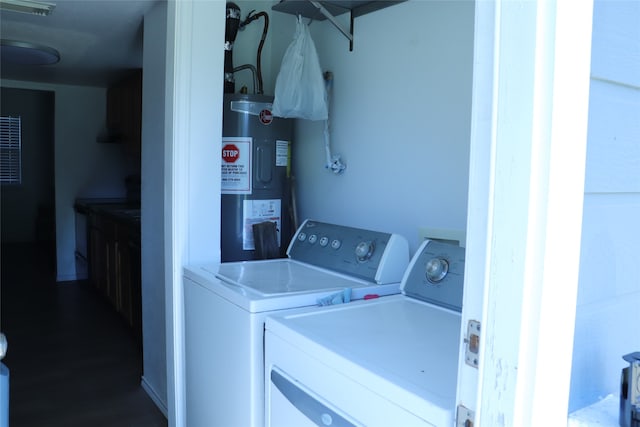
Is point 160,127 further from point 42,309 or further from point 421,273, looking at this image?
point 42,309

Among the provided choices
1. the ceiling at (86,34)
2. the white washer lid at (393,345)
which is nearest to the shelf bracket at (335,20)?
the ceiling at (86,34)

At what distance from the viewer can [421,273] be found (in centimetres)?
155

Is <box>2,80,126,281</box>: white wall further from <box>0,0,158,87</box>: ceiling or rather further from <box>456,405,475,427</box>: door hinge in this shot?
<box>456,405,475,427</box>: door hinge

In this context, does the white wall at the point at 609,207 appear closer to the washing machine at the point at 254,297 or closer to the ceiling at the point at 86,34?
the washing machine at the point at 254,297

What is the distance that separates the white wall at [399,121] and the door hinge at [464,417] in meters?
1.03

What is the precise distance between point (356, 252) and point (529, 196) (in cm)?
116

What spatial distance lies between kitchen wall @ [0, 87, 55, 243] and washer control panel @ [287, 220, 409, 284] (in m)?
6.41

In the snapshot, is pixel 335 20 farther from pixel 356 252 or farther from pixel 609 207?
pixel 609 207

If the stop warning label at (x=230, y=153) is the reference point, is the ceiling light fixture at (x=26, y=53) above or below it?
above

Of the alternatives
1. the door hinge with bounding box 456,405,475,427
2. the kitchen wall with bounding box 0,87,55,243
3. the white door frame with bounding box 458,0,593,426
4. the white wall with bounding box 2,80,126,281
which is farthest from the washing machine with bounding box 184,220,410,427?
the kitchen wall with bounding box 0,87,55,243

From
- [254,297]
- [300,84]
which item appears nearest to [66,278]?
[300,84]

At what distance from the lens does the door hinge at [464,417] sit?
768mm

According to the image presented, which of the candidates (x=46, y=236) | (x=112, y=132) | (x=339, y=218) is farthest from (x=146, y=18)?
(x=46, y=236)

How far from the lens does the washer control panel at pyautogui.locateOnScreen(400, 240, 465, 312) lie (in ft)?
4.73
